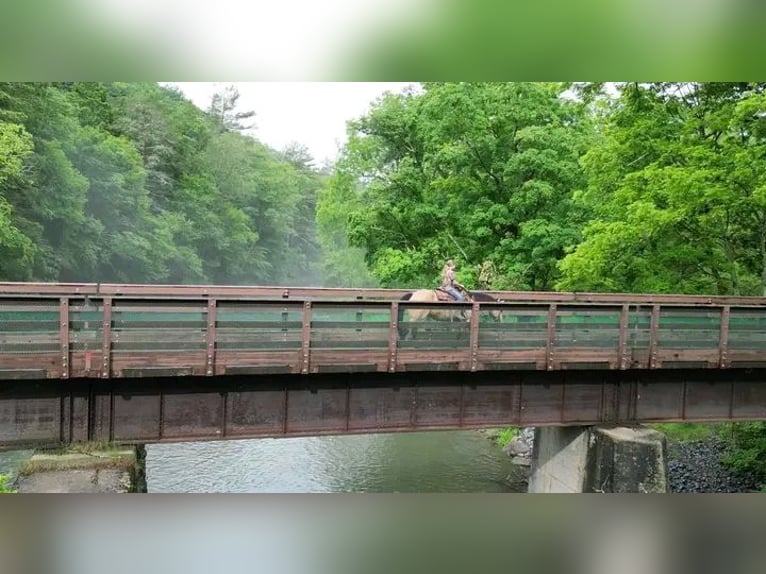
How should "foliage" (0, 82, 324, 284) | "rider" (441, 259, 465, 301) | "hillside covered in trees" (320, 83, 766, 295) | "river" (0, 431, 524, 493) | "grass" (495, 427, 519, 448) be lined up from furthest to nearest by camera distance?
"foliage" (0, 82, 324, 284)
"grass" (495, 427, 519, 448)
"hillside covered in trees" (320, 83, 766, 295)
"river" (0, 431, 524, 493)
"rider" (441, 259, 465, 301)

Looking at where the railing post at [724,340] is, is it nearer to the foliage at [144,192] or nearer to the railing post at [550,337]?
the railing post at [550,337]

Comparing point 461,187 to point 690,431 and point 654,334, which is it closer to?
point 690,431

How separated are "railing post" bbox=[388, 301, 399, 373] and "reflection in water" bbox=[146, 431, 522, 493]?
130 inches

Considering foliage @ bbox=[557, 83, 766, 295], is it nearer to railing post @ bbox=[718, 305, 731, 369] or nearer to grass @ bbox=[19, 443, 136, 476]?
railing post @ bbox=[718, 305, 731, 369]

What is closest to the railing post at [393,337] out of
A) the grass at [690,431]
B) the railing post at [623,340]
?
the railing post at [623,340]

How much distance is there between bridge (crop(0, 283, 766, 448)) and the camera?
5.36m

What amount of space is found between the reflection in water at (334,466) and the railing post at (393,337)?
3303 millimetres

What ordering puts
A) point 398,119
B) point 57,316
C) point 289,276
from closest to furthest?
point 57,316 → point 398,119 → point 289,276

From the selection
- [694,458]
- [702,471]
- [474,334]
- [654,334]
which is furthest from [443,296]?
[694,458]

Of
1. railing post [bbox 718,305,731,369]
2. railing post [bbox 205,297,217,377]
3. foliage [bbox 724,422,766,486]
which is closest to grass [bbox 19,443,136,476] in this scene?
railing post [bbox 205,297,217,377]
